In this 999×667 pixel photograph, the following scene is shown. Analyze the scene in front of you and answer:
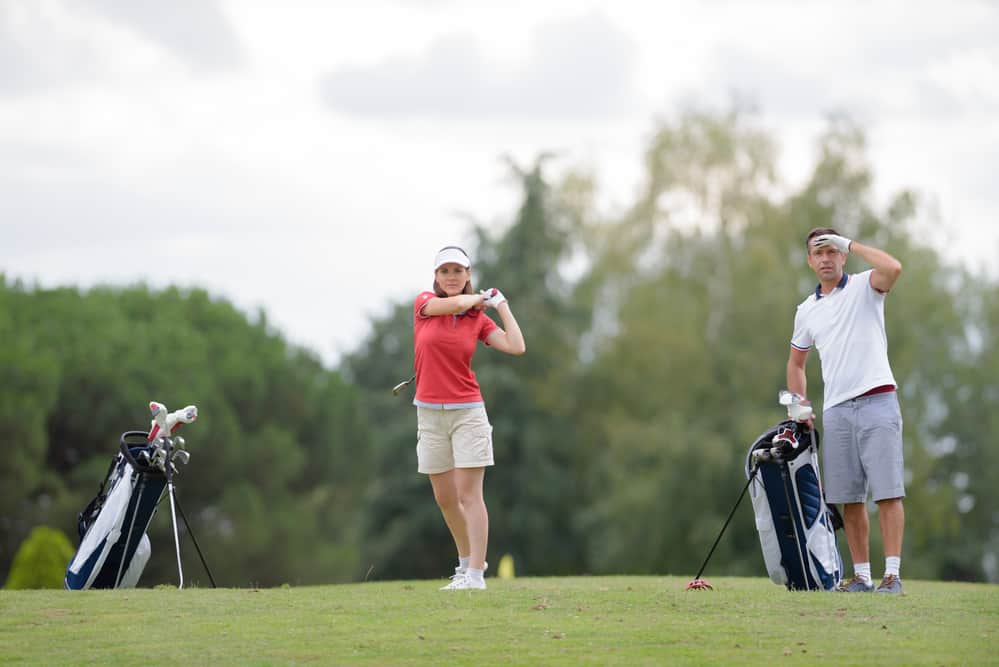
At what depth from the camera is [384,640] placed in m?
7.37

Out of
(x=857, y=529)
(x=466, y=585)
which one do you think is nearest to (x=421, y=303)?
(x=466, y=585)

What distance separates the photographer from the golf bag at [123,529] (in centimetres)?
1011

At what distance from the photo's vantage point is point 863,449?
935 centimetres

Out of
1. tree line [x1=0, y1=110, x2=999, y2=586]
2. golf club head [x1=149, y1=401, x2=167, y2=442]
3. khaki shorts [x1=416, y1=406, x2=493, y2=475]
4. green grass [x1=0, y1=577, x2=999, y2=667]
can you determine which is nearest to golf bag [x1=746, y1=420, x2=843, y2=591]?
green grass [x1=0, y1=577, x2=999, y2=667]

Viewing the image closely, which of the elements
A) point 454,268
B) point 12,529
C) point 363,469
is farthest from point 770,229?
point 454,268

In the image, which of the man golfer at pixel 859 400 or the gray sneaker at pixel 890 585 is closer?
the man golfer at pixel 859 400

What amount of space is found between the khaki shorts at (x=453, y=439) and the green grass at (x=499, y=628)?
2.95 ft

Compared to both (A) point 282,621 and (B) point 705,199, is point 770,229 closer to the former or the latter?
(B) point 705,199

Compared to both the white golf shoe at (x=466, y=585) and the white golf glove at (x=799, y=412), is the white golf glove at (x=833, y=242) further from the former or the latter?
the white golf shoe at (x=466, y=585)

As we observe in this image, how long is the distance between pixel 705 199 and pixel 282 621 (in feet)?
116

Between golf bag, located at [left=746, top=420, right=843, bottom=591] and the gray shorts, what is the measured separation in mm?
150

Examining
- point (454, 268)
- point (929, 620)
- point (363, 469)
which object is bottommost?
point (363, 469)

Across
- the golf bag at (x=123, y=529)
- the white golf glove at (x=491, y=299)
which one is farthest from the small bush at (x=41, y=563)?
the white golf glove at (x=491, y=299)

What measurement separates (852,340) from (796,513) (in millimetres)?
1278
